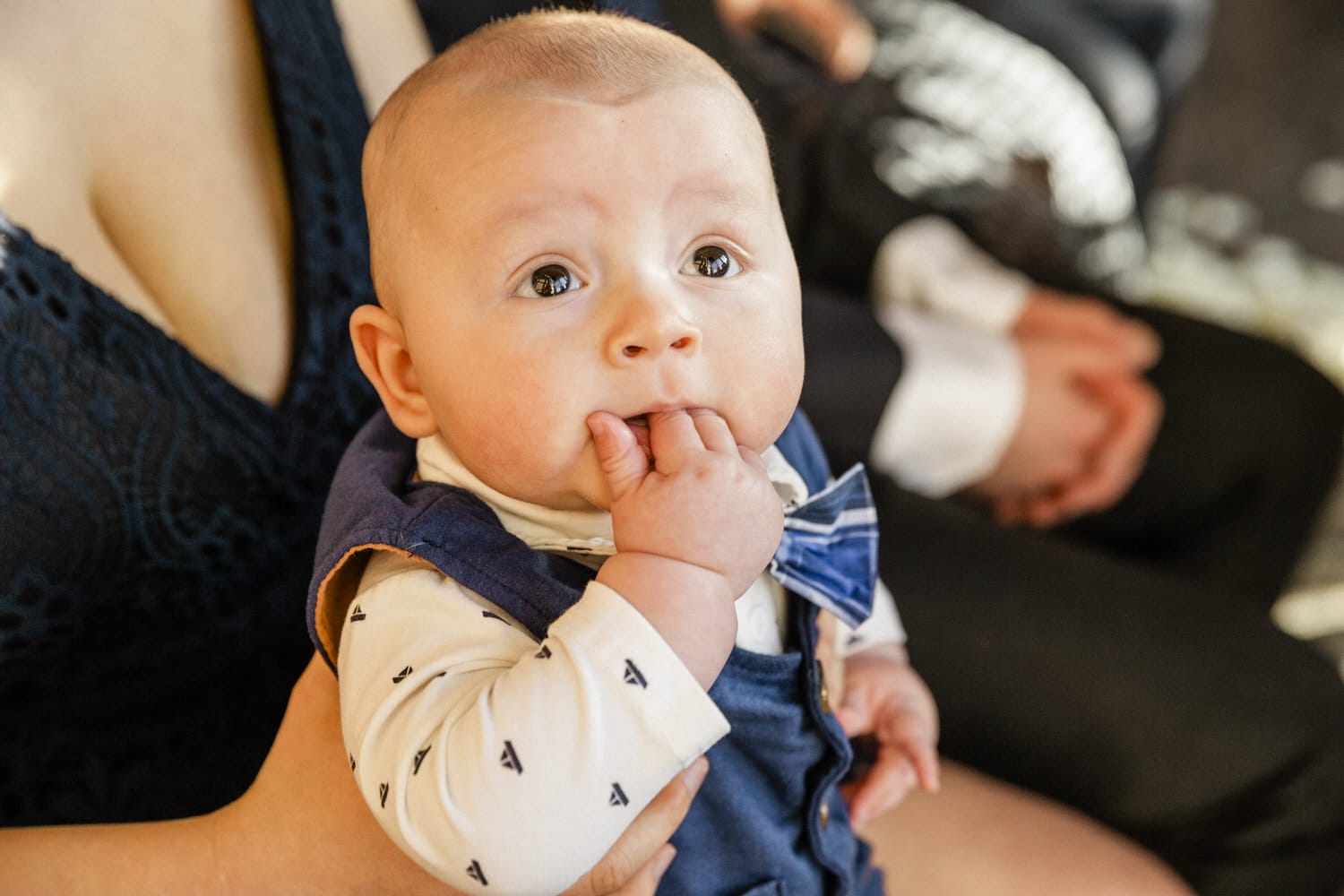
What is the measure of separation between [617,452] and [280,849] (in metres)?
0.33

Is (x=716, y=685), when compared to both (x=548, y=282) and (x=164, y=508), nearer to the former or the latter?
(x=548, y=282)

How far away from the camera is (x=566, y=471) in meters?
0.60

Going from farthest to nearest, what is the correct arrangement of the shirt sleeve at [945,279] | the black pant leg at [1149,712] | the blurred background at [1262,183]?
the blurred background at [1262,183] < the shirt sleeve at [945,279] < the black pant leg at [1149,712]

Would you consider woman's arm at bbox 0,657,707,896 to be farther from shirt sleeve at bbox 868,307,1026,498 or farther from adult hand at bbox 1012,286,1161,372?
adult hand at bbox 1012,286,1161,372

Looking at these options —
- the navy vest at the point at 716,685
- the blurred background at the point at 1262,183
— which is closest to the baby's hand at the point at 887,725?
the navy vest at the point at 716,685

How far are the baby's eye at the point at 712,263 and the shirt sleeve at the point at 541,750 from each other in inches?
7.5

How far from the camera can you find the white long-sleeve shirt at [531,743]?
53 cm

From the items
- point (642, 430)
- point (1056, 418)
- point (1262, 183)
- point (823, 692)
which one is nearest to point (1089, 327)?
point (1056, 418)

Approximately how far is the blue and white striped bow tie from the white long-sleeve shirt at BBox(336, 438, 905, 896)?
0.55 feet

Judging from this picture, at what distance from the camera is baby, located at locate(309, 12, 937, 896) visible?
54 cm

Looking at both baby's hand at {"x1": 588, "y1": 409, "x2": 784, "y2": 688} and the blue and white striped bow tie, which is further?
the blue and white striped bow tie

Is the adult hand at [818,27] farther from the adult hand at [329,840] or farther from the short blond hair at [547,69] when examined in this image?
the adult hand at [329,840]

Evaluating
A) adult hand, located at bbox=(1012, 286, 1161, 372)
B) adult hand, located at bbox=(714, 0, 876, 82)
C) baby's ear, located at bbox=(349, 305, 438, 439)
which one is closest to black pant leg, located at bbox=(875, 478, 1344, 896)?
adult hand, located at bbox=(1012, 286, 1161, 372)

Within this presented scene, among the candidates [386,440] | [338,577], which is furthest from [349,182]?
[338,577]
